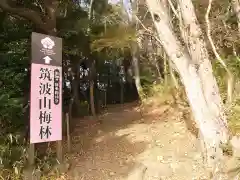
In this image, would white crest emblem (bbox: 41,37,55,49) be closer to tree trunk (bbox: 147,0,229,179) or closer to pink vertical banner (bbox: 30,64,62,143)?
pink vertical banner (bbox: 30,64,62,143)

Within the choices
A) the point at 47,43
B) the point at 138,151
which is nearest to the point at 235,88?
the point at 138,151

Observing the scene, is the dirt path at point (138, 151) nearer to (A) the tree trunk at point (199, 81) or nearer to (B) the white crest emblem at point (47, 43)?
(A) the tree trunk at point (199, 81)

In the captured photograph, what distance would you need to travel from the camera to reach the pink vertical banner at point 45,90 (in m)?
6.07

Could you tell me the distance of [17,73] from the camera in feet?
27.5

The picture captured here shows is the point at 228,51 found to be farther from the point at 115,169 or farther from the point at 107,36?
the point at 115,169

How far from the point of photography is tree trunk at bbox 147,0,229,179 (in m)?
4.71

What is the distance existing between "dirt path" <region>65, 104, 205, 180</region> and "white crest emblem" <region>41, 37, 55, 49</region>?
2684 mm

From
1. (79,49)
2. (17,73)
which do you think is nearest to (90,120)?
(79,49)

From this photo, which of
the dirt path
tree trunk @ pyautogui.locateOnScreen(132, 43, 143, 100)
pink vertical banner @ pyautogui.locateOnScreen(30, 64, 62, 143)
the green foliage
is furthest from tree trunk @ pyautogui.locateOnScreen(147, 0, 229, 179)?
tree trunk @ pyautogui.locateOnScreen(132, 43, 143, 100)

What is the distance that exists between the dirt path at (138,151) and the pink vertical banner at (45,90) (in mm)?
1477

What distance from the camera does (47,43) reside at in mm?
6613

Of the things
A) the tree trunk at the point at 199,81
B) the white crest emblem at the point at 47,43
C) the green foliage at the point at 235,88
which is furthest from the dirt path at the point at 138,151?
the white crest emblem at the point at 47,43

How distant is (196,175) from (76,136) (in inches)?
187

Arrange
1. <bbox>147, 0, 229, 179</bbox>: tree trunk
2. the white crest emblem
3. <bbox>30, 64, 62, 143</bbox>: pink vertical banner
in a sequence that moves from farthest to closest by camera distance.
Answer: the white crest emblem → <bbox>30, 64, 62, 143</bbox>: pink vertical banner → <bbox>147, 0, 229, 179</bbox>: tree trunk
